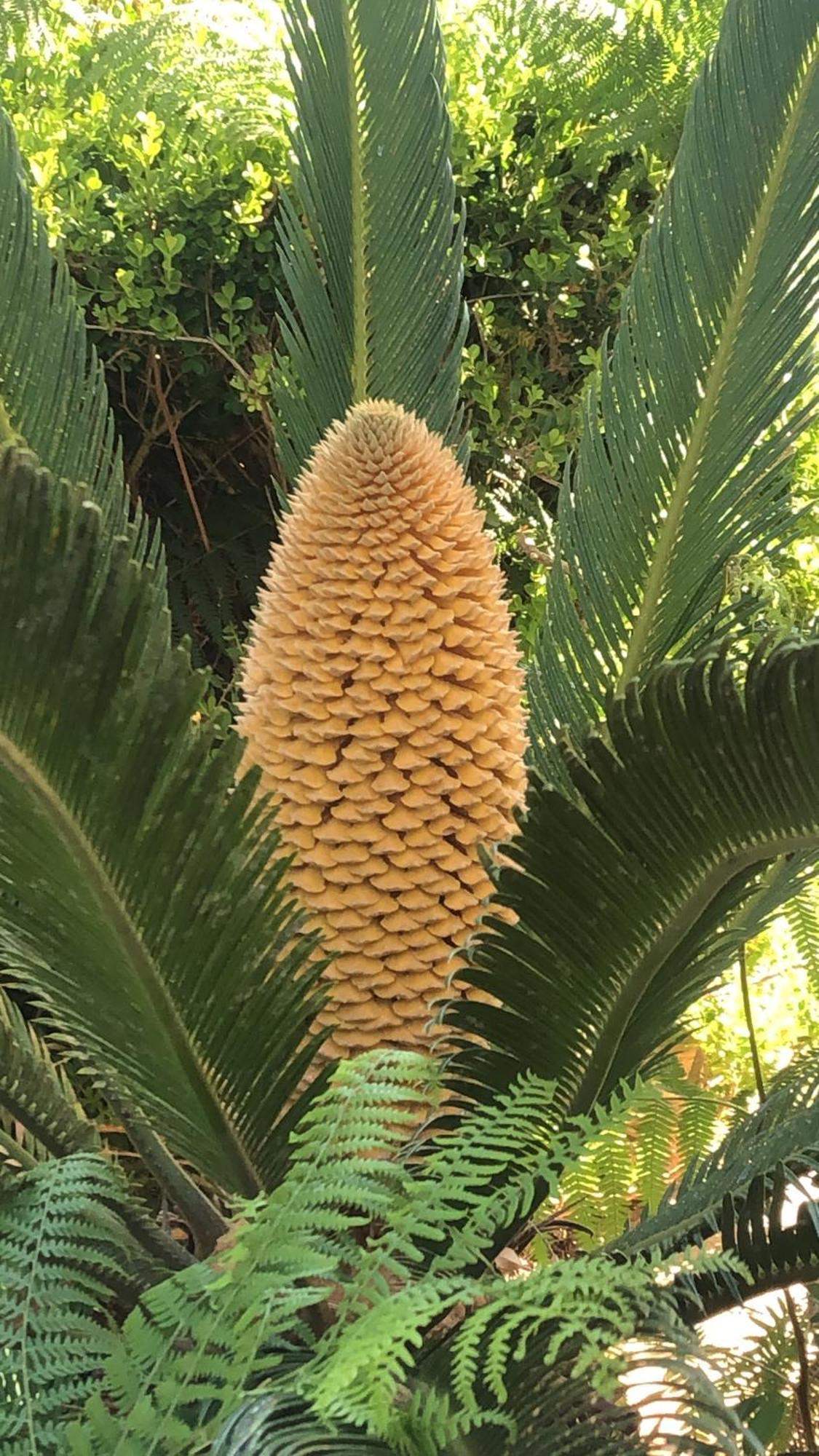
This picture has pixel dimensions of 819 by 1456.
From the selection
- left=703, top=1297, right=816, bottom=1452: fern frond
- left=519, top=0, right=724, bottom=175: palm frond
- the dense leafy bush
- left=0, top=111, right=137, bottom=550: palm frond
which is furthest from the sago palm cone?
left=519, top=0, right=724, bottom=175: palm frond

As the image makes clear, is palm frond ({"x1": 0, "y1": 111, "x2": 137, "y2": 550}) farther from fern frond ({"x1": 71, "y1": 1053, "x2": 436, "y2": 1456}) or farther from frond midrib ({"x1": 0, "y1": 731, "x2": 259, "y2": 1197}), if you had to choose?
fern frond ({"x1": 71, "y1": 1053, "x2": 436, "y2": 1456})

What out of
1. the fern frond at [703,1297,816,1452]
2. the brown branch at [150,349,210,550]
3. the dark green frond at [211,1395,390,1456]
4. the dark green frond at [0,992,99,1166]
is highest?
the brown branch at [150,349,210,550]

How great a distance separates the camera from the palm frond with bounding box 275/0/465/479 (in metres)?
1.18

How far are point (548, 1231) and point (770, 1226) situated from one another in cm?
73

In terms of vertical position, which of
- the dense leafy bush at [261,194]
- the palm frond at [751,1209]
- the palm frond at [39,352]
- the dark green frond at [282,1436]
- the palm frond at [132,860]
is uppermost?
the dense leafy bush at [261,194]

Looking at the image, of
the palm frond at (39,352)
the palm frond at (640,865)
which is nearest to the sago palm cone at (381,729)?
the palm frond at (640,865)

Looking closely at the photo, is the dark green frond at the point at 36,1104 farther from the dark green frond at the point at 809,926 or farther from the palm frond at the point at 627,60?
the palm frond at the point at 627,60

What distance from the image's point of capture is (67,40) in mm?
1569

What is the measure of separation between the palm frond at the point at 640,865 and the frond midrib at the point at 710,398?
1.20 feet

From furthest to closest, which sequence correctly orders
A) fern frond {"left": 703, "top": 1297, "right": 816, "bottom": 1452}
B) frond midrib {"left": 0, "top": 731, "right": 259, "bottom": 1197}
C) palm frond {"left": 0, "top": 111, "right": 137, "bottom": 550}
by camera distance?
palm frond {"left": 0, "top": 111, "right": 137, "bottom": 550}, fern frond {"left": 703, "top": 1297, "right": 816, "bottom": 1452}, frond midrib {"left": 0, "top": 731, "right": 259, "bottom": 1197}

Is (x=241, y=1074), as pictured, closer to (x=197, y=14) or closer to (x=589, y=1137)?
(x=589, y=1137)

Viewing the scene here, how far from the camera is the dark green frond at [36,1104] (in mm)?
793

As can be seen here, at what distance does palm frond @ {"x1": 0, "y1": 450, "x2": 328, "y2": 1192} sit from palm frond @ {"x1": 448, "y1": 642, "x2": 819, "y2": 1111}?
139mm

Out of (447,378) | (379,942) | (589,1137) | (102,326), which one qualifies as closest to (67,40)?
(102,326)
